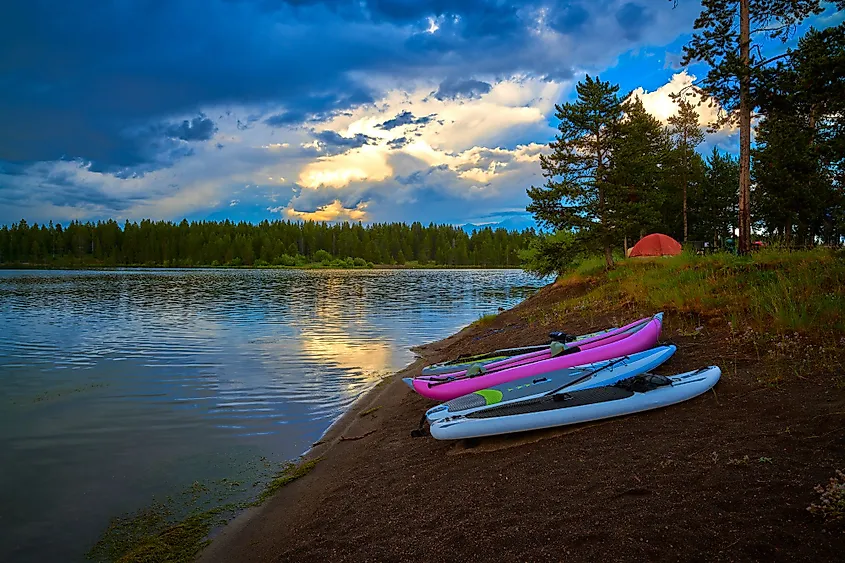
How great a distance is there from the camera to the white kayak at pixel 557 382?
7527 mm

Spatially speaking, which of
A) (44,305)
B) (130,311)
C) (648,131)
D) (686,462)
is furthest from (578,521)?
(44,305)

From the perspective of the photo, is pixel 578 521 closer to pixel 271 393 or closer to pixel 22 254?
pixel 271 393

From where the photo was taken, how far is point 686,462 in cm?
510

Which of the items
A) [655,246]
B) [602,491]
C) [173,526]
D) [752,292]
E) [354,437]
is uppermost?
[655,246]

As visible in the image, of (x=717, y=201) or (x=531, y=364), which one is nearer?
(x=531, y=364)

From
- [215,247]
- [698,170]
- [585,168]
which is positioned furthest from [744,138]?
[215,247]

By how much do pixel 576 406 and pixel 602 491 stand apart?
6.65 ft

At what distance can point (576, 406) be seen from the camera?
6.79m

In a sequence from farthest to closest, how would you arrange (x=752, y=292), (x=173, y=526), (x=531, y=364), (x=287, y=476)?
1. (x=752, y=292)
2. (x=531, y=364)
3. (x=287, y=476)
4. (x=173, y=526)

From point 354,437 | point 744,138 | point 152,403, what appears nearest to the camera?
point 354,437

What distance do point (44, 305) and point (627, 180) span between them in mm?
37032

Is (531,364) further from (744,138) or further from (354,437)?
(744,138)

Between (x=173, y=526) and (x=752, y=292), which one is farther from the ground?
(x=752, y=292)

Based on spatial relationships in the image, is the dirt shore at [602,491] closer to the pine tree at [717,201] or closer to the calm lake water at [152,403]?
the calm lake water at [152,403]
